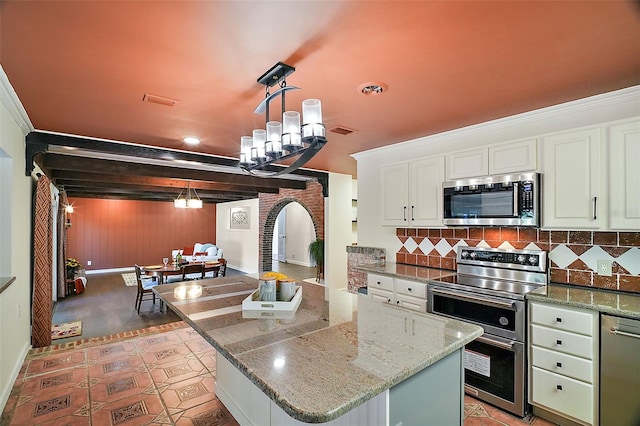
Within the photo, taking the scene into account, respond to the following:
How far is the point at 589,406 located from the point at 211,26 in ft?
10.4

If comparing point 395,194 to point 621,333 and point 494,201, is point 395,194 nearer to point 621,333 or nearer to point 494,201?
point 494,201

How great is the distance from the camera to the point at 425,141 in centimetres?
361

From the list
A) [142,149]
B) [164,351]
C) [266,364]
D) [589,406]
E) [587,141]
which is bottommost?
[164,351]

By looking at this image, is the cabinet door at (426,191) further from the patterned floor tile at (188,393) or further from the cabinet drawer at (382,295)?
the patterned floor tile at (188,393)

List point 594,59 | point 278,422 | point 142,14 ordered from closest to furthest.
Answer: point 142,14 → point 278,422 → point 594,59

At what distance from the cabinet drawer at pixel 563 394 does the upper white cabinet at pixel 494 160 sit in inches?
60.9

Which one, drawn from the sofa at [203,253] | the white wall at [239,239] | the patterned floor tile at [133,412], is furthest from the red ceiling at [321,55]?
the white wall at [239,239]

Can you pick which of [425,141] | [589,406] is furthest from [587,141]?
[589,406]

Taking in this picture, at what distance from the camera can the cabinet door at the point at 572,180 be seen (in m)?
2.28

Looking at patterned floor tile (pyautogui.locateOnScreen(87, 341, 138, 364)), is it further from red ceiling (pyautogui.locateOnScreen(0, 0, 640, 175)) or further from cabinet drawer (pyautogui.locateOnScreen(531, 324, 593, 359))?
cabinet drawer (pyautogui.locateOnScreen(531, 324, 593, 359))

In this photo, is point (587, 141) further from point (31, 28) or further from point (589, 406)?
point (31, 28)

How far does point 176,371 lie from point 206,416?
88cm

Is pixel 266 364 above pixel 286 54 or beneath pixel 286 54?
beneath

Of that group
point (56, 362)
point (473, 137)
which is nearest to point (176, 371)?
point (56, 362)
